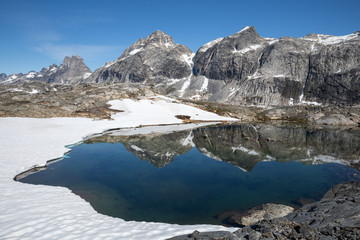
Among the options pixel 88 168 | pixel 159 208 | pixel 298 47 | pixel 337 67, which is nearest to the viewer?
pixel 159 208

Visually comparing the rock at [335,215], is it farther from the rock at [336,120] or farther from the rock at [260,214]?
the rock at [336,120]

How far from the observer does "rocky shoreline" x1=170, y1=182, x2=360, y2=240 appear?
6.64 metres

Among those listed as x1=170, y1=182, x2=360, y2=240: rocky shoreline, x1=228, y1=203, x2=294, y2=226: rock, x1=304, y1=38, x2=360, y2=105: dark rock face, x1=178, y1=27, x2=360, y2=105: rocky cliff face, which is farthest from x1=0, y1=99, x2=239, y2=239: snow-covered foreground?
x1=304, y1=38, x2=360, y2=105: dark rock face

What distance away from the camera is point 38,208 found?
36.4 feet

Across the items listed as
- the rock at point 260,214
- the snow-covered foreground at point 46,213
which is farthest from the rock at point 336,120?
the snow-covered foreground at point 46,213

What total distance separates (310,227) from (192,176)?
43.7 feet

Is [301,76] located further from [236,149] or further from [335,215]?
[335,215]

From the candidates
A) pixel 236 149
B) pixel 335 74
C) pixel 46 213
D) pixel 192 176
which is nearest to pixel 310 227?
pixel 46 213

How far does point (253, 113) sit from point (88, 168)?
79505mm

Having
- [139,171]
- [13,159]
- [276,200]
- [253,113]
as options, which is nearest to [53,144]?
[13,159]

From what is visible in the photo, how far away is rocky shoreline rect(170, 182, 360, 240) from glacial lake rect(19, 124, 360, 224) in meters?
4.40

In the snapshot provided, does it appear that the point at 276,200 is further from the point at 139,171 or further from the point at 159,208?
the point at 139,171

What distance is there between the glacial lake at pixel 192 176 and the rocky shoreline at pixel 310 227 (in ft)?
14.4

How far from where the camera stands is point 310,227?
6.98 metres
